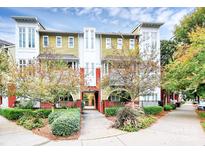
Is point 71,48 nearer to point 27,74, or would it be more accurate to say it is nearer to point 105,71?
point 105,71

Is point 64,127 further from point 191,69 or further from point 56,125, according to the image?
point 191,69

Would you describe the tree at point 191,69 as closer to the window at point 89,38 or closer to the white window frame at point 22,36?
the window at point 89,38

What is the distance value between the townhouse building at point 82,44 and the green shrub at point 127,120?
9865 millimetres

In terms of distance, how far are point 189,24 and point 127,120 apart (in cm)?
1515

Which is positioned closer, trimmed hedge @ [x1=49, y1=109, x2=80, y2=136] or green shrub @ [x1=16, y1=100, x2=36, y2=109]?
trimmed hedge @ [x1=49, y1=109, x2=80, y2=136]

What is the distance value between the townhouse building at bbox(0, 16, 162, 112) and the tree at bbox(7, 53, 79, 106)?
281 inches

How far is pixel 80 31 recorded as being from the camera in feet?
76.1

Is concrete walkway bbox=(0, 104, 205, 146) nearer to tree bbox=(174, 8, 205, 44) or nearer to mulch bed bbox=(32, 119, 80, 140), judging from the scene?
mulch bed bbox=(32, 119, 80, 140)

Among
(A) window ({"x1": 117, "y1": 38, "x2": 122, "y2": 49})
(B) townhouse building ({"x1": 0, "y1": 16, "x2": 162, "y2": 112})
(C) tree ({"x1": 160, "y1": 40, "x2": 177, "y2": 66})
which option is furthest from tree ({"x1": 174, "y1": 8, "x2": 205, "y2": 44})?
(A) window ({"x1": 117, "y1": 38, "x2": 122, "y2": 49})

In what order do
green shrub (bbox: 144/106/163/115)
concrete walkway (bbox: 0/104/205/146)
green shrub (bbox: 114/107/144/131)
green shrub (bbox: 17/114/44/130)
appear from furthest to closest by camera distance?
green shrub (bbox: 144/106/163/115), green shrub (bbox: 17/114/44/130), green shrub (bbox: 114/107/144/131), concrete walkway (bbox: 0/104/205/146)

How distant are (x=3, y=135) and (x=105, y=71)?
13434mm

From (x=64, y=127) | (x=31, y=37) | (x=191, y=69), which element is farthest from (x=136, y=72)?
(x=31, y=37)

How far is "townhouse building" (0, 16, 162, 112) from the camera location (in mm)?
22328
